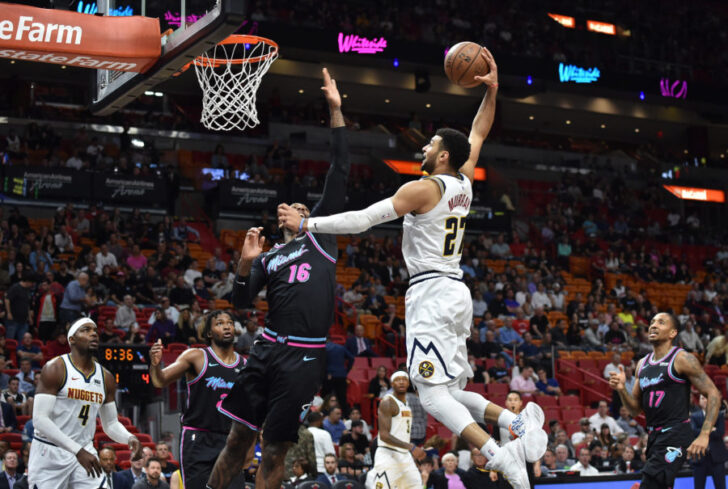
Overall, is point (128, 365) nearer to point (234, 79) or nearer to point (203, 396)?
point (234, 79)

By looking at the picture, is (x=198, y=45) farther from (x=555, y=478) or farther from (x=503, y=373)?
(x=503, y=373)

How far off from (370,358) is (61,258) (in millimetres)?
7041

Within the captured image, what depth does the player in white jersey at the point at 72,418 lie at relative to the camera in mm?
7988

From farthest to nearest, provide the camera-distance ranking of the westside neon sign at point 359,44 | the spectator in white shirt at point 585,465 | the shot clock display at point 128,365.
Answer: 1. the westside neon sign at point 359,44
2. the spectator in white shirt at point 585,465
3. the shot clock display at point 128,365

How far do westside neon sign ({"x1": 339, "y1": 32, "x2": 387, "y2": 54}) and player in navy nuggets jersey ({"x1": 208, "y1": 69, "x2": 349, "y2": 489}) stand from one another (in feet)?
73.9

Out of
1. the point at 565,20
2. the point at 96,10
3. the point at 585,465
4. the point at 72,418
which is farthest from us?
the point at 565,20

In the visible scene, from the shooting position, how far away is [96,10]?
986 centimetres

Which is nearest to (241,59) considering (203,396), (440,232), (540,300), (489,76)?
(489,76)

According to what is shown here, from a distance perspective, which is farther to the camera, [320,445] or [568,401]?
[568,401]

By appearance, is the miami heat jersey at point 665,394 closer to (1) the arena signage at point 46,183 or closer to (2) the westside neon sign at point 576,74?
(1) the arena signage at point 46,183

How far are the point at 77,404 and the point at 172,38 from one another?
3.60 meters

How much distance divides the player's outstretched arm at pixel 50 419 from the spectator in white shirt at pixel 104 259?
11095mm

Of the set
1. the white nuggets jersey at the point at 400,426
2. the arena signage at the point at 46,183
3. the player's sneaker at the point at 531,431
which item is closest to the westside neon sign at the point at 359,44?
the arena signage at the point at 46,183

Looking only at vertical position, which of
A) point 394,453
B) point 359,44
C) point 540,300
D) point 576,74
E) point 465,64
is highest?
point 359,44
